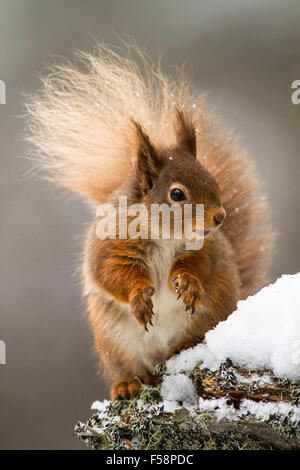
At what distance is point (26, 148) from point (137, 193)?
45.6 inches

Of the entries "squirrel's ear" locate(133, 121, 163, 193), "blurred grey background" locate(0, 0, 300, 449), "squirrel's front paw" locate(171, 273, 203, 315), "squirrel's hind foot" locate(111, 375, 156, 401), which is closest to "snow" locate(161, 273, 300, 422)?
"squirrel's front paw" locate(171, 273, 203, 315)

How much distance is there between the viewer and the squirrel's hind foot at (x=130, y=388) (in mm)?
1235

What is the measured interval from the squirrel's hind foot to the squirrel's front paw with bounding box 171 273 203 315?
258 millimetres

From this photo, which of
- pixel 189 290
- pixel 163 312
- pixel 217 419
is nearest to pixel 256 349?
pixel 217 419

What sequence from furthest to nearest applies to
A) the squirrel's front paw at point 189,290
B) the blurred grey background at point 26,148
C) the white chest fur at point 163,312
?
the blurred grey background at point 26,148 → the white chest fur at point 163,312 → the squirrel's front paw at point 189,290

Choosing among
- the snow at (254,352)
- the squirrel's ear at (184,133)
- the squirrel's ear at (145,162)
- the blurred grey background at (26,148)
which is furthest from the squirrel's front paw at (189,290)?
the blurred grey background at (26,148)

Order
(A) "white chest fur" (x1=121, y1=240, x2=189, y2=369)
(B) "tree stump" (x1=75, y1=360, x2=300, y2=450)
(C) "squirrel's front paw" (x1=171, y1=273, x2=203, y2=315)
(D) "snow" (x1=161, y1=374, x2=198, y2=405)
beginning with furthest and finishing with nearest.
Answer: (A) "white chest fur" (x1=121, y1=240, x2=189, y2=369) < (C) "squirrel's front paw" (x1=171, y1=273, x2=203, y2=315) < (D) "snow" (x1=161, y1=374, x2=198, y2=405) < (B) "tree stump" (x1=75, y1=360, x2=300, y2=450)

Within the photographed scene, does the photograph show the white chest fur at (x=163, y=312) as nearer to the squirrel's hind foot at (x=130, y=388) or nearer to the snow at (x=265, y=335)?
the squirrel's hind foot at (x=130, y=388)

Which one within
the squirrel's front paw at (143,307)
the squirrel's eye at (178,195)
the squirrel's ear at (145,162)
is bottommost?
the squirrel's front paw at (143,307)

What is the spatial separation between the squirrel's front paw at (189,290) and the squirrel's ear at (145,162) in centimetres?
23

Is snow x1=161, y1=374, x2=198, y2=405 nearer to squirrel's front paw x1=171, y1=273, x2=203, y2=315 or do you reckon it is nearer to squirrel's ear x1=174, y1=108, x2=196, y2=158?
squirrel's front paw x1=171, y1=273, x2=203, y2=315

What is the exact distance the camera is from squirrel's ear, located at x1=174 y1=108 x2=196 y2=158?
124 centimetres

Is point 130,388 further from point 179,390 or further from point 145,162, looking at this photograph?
point 145,162
